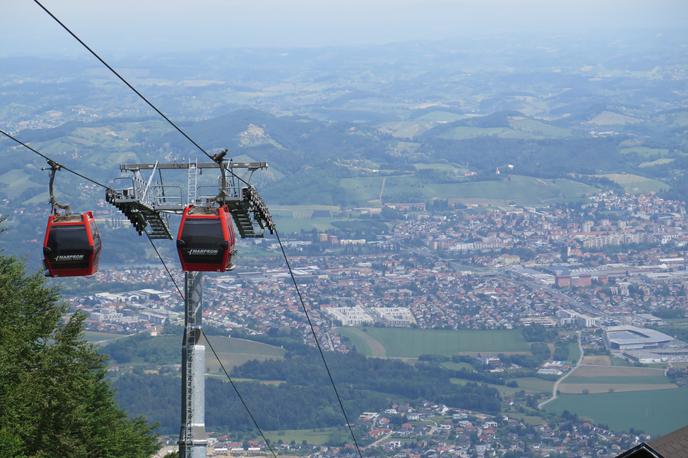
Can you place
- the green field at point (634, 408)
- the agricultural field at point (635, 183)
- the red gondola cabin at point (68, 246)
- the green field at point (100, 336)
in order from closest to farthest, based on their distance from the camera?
the red gondola cabin at point (68, 246) < the green field at point (634, 408) < the green field at point (100, 336) < the agricultural field at point (635, 183)

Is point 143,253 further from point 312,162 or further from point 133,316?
point 312,162

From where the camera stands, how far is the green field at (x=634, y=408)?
2160 inches

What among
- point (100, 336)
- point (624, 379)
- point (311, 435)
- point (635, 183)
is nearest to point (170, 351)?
point (100, 336)

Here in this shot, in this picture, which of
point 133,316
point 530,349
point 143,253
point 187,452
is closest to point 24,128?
point 143,253

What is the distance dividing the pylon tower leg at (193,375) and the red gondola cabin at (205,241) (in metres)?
0.47

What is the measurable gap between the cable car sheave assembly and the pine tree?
307 centimetres

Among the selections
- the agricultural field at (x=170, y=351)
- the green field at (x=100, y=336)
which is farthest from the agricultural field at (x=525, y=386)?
the green field at (x=100, y=336)

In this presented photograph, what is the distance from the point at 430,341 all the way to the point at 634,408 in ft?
59.4

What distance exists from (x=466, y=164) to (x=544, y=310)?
6394cm

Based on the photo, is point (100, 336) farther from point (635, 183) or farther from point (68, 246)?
point (635, 183)

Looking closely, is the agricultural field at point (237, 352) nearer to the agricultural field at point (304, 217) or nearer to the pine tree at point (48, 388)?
the agricultural field at point (304, 217)

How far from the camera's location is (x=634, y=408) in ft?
189

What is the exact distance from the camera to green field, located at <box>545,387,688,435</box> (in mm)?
54875

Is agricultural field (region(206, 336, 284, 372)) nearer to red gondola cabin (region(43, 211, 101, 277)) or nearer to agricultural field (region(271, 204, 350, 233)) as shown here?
agricultural field (region(271, 204, 350, 233))
